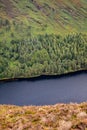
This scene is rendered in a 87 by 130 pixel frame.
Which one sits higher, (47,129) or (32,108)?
(47,129)

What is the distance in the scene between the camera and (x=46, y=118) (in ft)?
76.9

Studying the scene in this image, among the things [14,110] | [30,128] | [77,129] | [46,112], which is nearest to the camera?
[77,129]

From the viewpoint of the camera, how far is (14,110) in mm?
26719

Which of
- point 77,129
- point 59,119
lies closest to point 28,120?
point 59,119

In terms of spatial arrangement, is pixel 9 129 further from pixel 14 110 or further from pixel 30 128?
pixel 14 110

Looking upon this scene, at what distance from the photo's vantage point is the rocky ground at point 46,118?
21.8m

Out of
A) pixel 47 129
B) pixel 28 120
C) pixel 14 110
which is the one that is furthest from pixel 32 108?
pixel 47 129

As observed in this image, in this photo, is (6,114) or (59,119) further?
(6,114)

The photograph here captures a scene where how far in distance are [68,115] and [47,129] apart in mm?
2532

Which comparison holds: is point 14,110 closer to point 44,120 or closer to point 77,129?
point 44,120

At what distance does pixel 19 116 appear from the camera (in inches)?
986

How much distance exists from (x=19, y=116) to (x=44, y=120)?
2782mm

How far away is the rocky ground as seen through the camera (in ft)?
71.4

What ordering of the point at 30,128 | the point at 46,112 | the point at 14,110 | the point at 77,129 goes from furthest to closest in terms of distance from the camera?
the point at 14,110 < the point at 46,112 < the point at 30,128 < the point at 77,129
